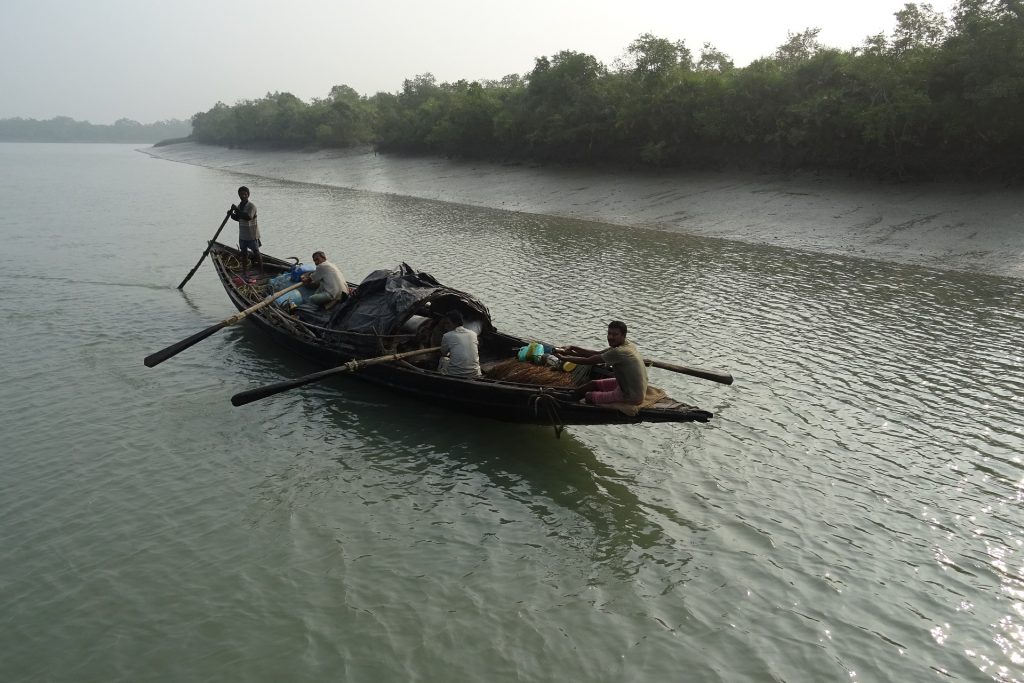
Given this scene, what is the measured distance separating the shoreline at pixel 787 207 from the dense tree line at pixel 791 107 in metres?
1.46

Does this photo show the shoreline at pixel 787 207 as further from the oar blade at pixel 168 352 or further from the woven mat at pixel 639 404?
the oar blade at pixel 168 352

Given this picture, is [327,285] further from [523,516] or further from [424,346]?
[523,516]

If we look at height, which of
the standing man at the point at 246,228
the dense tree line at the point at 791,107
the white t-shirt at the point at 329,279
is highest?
the dense tree line at the point at 791,107

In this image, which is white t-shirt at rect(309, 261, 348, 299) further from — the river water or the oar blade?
the oar blade

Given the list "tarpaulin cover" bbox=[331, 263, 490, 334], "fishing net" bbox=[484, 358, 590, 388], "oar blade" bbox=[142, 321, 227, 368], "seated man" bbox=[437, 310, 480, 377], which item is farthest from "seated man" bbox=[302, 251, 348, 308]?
"fishing net" bbox=[484, 358, 590, 388]

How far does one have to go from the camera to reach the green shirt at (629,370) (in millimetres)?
9305

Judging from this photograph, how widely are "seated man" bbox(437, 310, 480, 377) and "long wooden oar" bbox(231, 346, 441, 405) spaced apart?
0.60 meters

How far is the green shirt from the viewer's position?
9.30m

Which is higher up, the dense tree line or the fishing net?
the dense tree line

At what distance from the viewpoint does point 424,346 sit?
12805mm

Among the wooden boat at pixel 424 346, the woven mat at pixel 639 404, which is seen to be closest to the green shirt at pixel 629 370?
the woven mat at pixel 639 404

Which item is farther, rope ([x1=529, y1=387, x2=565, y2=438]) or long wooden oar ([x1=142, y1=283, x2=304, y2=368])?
long wooden oar ([x1=142, y1=283, x2=304, y2=368])

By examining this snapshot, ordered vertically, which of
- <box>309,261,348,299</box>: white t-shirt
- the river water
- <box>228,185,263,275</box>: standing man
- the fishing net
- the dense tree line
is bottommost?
the river water

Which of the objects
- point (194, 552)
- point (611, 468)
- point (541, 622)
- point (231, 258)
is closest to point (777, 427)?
point (611, 468)
